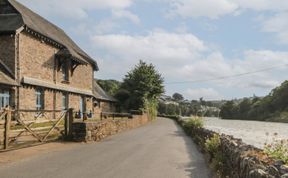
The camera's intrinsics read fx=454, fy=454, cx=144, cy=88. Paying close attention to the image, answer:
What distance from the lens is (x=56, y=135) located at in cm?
2369

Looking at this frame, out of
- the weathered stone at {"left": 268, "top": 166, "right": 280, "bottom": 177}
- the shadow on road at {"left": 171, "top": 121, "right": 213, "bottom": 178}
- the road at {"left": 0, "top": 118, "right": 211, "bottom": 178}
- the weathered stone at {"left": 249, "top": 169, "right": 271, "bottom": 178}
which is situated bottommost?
the shadow on road at {"left": 171, "top": 121, "right": 213, "bottom": 178}

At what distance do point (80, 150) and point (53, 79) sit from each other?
1939 cm

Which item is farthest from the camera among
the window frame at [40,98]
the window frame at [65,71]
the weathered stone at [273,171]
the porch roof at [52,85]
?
the window frame at [65,71]

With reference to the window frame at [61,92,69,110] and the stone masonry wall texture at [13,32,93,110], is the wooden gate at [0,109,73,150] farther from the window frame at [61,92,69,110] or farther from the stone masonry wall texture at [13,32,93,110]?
the window frame at [61,92,69,110]

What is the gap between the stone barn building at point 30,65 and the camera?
30.9 meters

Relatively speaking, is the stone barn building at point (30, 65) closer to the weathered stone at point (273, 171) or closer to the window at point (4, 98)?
the window at point (4, 98)

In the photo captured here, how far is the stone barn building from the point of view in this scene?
30.9 meters

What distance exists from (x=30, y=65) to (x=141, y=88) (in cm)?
3627

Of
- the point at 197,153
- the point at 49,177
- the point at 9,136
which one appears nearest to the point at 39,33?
the point at 9,136

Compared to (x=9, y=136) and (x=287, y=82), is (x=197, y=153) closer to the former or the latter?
(x=9, y=136)

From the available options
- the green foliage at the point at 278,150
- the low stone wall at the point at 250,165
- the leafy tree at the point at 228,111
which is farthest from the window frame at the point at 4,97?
the leafy tree at the point at 228,111

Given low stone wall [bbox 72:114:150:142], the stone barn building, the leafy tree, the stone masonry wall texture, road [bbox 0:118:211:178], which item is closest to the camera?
road [bbox 0:118:211:178]

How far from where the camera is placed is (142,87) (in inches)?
2702

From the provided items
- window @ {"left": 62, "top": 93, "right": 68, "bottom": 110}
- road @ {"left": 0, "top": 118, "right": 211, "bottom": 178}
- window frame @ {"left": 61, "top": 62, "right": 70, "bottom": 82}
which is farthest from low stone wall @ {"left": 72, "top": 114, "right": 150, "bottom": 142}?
window frame @ {"left": 61, "top": 62, "right": 70, "bottom": 82}
